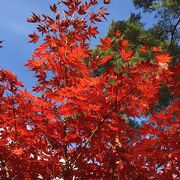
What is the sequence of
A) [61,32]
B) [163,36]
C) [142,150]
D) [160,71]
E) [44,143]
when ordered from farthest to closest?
1. [163,36]
2. [61,32]
3. [44,143]
4. [160,71]
5. [142,150]

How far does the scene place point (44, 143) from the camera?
459 centimetres

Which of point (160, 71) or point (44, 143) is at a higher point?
point (160, 71)

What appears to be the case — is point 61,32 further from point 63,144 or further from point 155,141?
point 155,141

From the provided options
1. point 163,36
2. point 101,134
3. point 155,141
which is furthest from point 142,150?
point 163,36

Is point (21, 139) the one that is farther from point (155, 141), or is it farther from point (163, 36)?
point (163, 36)

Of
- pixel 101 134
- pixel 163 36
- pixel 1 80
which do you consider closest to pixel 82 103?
pixel 101 134

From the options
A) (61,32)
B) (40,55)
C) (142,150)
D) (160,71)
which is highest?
(61,32)

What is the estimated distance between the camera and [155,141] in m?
3.80

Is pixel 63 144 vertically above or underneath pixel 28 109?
underneath

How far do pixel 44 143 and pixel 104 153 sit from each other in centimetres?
91

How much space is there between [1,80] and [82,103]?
1.28 metres

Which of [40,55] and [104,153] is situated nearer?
[104,153]

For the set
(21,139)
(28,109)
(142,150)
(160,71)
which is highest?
(160,71)

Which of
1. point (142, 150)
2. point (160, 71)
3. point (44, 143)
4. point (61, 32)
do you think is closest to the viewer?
point (142, 150)
